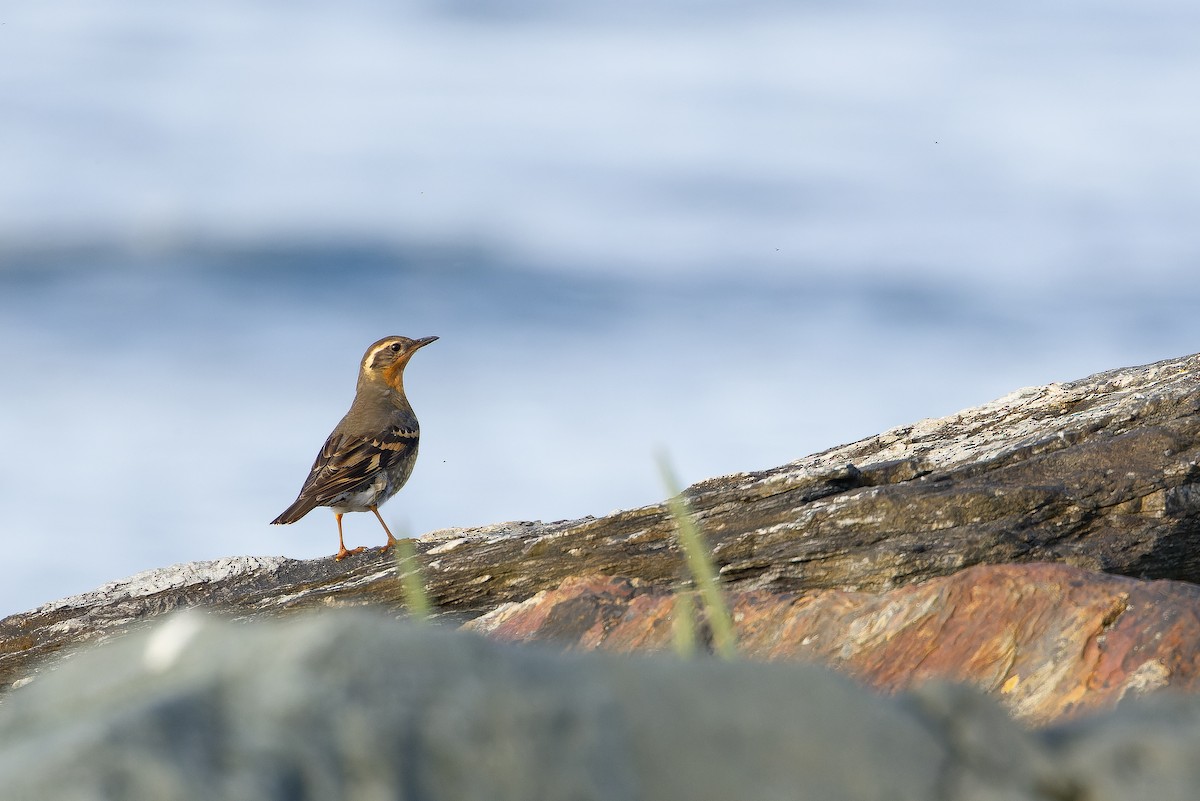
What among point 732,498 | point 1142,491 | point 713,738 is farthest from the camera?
point 732,498

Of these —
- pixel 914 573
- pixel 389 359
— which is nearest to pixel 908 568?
pixel 914 573

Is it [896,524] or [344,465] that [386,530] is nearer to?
[344,465]

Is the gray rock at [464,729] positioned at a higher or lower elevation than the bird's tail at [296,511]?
lower

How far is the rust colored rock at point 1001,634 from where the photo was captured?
4781mm

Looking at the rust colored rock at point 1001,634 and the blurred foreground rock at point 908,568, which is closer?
the rust colored rock at point 1001,634

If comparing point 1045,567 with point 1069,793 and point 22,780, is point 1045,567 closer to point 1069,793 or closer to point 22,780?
point 1069,793

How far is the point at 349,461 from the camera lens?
1469 cm

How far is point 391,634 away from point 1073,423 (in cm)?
851

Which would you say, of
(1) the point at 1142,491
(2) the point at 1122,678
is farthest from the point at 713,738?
Answer: (1) the point at 1142,491

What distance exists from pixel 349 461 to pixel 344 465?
9cm

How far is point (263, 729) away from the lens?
186cm

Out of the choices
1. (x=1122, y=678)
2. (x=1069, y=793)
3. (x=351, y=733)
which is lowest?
(x=1122, y=678)

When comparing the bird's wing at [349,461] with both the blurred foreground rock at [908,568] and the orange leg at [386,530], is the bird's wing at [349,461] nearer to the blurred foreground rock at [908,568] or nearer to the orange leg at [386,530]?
the orange leg at [386,530]

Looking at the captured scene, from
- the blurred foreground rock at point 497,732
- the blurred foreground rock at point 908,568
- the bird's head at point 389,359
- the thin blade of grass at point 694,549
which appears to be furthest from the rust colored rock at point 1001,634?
the bird's head at point 389,359
